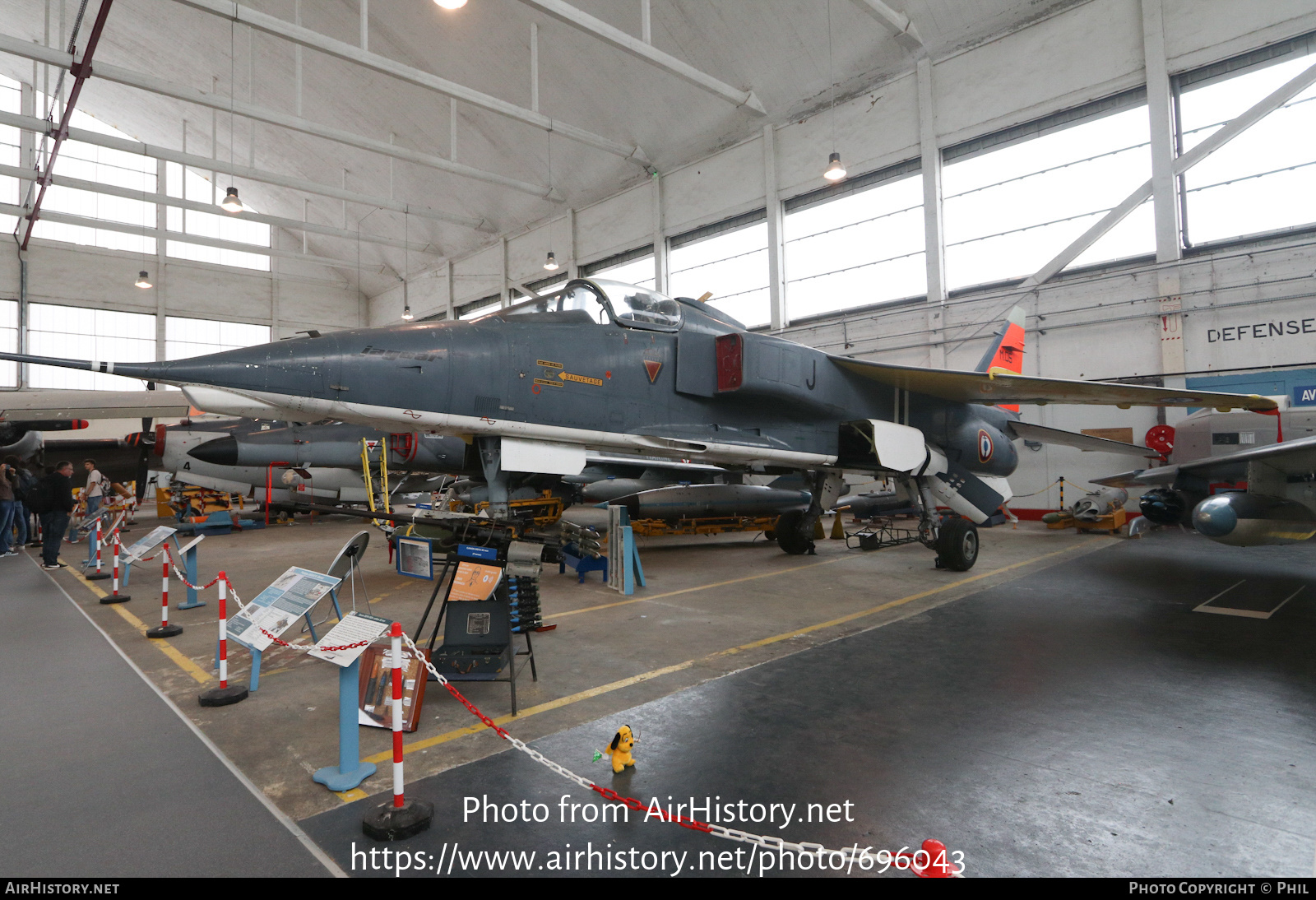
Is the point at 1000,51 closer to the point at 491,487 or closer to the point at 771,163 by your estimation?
the point at 771,163

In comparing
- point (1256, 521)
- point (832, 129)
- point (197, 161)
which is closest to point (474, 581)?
point (1256, 521)

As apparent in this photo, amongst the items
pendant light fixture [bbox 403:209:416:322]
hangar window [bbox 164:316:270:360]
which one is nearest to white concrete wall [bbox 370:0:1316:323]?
pendant light fixture [bbox 403:209:416:322]

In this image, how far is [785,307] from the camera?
58.1ft

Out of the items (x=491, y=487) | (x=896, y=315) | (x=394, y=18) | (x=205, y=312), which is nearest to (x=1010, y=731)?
(x=491, y=487)

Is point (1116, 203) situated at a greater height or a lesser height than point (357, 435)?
greater

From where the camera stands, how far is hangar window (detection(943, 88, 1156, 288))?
499 inches

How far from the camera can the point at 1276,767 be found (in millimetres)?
2811

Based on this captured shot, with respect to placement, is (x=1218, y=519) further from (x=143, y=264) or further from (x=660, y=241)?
(x=143, y=264)

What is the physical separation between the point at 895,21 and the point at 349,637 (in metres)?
16.0

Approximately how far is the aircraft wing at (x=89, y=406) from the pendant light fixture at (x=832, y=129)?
56.5 ft

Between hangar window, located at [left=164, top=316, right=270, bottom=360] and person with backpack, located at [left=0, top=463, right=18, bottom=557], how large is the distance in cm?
1884

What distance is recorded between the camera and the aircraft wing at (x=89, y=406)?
652 inches

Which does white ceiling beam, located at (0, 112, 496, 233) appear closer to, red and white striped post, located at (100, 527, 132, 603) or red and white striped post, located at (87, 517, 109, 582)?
red and white striped post, located at (87, 517, 109, 582)
